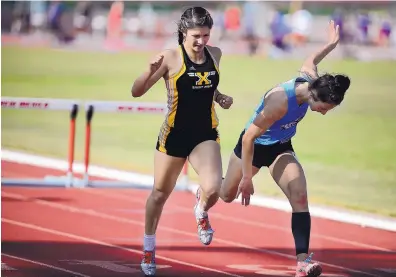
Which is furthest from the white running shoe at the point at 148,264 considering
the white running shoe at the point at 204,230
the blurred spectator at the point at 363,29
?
the blurred spectator at the point at 363,29

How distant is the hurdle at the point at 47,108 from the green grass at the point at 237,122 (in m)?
2.29

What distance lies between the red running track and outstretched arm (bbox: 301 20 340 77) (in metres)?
1.45

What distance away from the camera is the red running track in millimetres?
7895

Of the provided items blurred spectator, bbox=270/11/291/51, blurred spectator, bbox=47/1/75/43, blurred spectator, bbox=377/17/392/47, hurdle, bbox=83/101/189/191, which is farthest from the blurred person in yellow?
blurred spectator, bbox=377/17/392/47

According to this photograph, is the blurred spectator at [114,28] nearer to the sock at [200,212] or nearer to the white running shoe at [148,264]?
the sock at [200,212]

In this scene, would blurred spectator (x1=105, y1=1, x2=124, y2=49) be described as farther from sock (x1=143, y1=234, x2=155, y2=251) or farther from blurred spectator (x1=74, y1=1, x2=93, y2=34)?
sock (x1=143, y1=234, x2=155, y2=251)

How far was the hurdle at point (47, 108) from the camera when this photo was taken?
1094 cm

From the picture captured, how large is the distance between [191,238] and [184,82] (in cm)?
253

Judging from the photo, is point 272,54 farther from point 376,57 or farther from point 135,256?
point 135,256

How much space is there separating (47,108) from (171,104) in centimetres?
398

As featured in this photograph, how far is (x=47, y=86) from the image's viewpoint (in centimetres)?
2494

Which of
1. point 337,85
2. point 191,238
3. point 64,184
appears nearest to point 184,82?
point 337,85

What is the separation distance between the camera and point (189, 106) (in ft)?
23.3

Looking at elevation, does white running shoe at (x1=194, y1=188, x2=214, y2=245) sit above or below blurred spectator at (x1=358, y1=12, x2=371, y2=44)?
below
